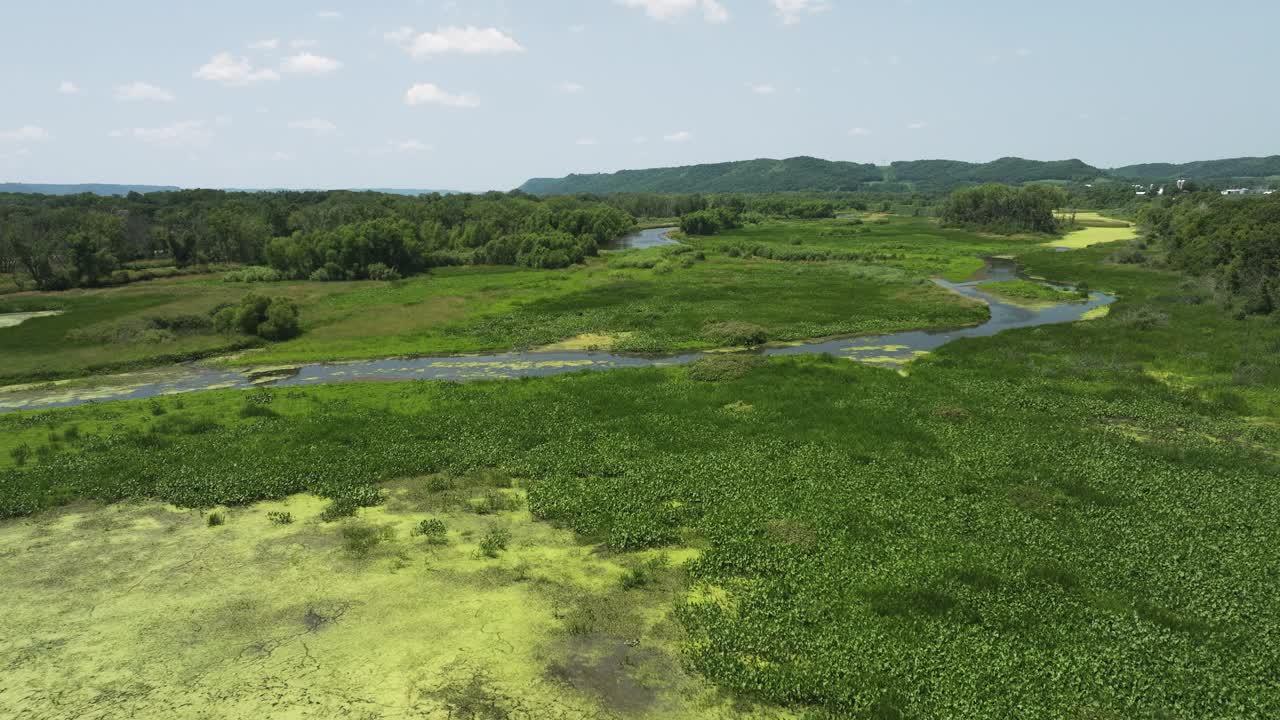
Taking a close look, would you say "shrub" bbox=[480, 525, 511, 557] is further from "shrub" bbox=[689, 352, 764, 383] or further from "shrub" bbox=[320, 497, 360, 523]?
"shrub" bbox=[689, 352, 764, 383]

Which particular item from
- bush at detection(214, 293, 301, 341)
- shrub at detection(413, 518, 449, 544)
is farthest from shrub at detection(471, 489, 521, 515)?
bush at detection(214, 293, 301, 341)

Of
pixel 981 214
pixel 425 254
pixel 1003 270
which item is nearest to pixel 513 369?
pixel 425 254

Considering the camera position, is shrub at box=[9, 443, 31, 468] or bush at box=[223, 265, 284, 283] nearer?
shrub at box=[9, 443, 31, 468]

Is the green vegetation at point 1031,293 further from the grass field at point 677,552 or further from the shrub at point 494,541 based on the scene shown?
the shrub at point 494,541

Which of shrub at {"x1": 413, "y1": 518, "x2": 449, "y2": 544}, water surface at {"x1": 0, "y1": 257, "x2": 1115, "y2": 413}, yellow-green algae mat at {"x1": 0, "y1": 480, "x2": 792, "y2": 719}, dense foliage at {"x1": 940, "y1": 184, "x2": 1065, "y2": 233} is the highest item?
dense foliage at {"x1": 940, "y1": 184, "x2": 1065, "y2": 233}

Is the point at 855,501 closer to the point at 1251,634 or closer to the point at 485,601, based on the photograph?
the point at 1251,634

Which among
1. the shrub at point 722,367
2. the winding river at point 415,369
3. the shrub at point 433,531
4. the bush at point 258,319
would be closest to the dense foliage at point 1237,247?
the winding river at point 415,369

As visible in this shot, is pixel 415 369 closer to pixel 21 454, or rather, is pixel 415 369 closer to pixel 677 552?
pixel 21 454

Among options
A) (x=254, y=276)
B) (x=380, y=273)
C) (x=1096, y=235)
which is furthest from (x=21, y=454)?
(x=1096, y=235)
